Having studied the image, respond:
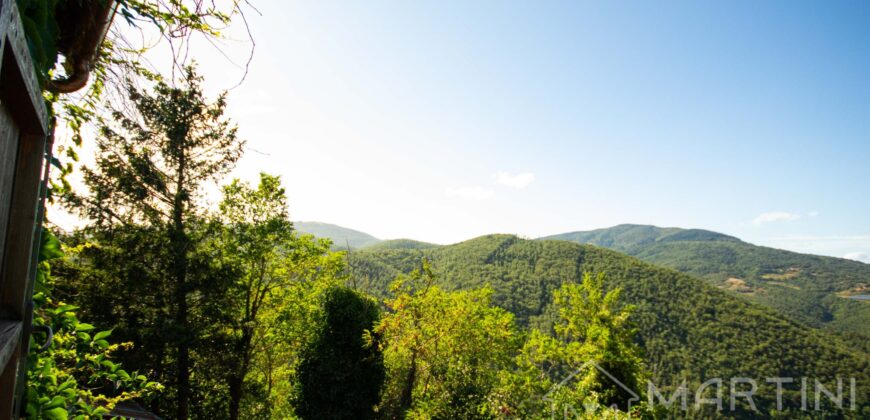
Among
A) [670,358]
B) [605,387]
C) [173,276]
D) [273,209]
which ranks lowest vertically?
[670,358]

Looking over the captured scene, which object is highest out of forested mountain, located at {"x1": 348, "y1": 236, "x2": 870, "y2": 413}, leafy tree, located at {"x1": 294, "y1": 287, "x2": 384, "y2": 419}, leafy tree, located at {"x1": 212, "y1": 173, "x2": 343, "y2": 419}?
leafy tree, located at {"x1": 212, "y1": 173, "x2": 343, "y2": 419}

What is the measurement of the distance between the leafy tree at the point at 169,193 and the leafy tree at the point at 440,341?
5115mm

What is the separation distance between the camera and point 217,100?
10.7m

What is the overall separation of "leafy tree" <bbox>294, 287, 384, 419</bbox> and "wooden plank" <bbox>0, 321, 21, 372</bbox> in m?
9.58

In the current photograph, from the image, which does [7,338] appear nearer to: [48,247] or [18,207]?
[18,207]

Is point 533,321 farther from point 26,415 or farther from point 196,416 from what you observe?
point 26,415

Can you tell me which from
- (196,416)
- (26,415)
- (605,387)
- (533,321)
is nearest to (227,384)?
(196,416)

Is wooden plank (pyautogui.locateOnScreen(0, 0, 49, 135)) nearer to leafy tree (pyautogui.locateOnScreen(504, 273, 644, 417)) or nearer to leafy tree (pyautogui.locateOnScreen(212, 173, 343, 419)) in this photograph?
leafy tree (pyautogui.locateOnScreen(504, 273, 644, 417))

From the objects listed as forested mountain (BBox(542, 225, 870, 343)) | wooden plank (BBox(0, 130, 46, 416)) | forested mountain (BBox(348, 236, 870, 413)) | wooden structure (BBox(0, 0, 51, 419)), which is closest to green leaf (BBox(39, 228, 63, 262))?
wooden structure (BBox(0, 0, 51, 419))

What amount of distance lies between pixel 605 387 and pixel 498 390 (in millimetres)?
3592

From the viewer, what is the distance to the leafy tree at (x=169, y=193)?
9.19 metres

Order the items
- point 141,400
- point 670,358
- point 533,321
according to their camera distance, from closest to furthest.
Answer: point 141,400, point 670,358, point 533,321

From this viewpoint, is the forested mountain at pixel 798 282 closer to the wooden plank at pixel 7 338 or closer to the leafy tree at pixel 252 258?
the leafy tree at pixel 252 258

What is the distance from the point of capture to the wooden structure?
2.99ft
